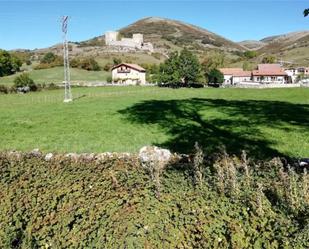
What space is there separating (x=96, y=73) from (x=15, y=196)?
4752 inches

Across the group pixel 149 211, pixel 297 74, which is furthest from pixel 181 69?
pixel 149 211

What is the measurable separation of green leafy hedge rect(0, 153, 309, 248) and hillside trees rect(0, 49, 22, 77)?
120975 millimetres

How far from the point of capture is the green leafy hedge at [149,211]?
5.47 m

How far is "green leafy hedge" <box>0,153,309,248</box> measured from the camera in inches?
215

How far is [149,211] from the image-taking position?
586cm

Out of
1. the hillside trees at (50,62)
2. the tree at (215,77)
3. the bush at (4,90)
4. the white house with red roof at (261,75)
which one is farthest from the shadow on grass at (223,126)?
the hillside trees at (50,62)

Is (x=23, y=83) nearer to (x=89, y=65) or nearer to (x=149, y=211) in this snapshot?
(x=89, y=65)

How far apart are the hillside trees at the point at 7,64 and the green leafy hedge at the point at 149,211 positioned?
12098 centimetres

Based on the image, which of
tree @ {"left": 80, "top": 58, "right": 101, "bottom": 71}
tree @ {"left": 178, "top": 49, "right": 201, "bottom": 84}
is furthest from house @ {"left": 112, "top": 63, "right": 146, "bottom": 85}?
tree @ {"left": 178, "top": 49, "right": 201, "bottom": 84}

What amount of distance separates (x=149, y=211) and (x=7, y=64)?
125m

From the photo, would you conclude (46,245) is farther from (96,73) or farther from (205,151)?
(96,73)

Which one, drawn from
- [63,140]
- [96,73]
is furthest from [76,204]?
[96,73]

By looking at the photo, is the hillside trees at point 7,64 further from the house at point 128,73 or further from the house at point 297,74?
the house at point 297,74

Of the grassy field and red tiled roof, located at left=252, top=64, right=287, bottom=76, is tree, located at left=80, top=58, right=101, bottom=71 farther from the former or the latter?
red tiled roof, located at left=252, top=64, right=287, bottom=76
